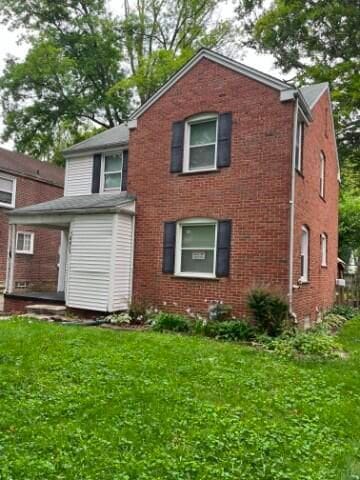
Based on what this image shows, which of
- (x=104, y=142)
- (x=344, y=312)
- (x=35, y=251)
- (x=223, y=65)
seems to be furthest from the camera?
(x=35, y=251)

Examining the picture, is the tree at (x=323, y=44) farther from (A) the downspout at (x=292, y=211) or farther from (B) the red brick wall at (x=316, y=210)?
(A) the downspout at (x=292, y=211)

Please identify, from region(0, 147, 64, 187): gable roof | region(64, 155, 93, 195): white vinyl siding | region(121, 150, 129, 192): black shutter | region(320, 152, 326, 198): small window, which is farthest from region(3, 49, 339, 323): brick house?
region(0, 147, 64, 187): gable roof

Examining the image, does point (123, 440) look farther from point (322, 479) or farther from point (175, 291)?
point (175, 291)

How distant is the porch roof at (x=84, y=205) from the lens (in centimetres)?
1064

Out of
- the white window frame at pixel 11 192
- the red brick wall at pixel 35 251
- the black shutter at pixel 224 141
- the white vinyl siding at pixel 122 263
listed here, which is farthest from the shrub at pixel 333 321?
the white window frame at pixel 11 192

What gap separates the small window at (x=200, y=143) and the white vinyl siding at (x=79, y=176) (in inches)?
167

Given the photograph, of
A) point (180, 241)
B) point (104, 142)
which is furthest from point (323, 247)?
point (104, 142)

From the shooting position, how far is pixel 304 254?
36.8 ft

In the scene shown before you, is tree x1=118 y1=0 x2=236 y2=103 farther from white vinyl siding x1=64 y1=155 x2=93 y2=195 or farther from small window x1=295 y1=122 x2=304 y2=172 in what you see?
small window x1=295 y1=122 x2=304 y2=172

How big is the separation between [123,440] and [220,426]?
1045 mm

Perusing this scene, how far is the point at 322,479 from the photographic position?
3227 millimetres

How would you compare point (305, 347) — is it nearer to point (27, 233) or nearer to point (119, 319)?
point (119, 319)

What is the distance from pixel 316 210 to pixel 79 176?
26.5 ft

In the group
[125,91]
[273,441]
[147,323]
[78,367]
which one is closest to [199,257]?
[147,323]
